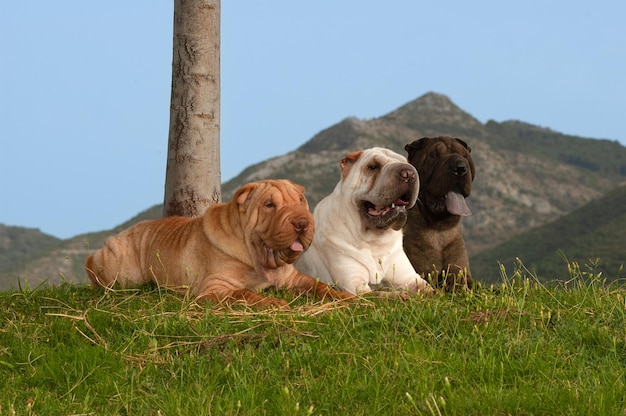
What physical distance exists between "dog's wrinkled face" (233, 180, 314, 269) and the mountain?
231ft

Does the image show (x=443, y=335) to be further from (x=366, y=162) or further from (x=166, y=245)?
(x=166, y=245)

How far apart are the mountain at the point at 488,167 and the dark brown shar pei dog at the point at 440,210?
6920 cm

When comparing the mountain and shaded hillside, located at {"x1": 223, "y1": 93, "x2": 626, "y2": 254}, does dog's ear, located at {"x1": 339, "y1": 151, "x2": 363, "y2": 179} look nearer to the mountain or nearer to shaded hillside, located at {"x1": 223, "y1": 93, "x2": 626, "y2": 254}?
the mountain

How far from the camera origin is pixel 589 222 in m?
75.4

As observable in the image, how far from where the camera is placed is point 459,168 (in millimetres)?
8469

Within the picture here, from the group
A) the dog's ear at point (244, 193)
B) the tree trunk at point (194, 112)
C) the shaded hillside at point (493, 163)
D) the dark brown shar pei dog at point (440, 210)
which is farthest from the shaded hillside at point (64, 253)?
the dog's ear at point (244, 193)

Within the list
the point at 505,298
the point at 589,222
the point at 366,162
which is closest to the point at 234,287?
the point at 366,162

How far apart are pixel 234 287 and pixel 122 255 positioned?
1823 millimetres

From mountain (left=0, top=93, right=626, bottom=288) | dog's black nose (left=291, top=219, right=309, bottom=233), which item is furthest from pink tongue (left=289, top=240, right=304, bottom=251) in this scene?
mountain (left=0, top=93, right=626, bottom=288)

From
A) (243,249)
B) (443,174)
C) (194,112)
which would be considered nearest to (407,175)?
(443,174)

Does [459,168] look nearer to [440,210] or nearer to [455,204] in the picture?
[455,204]

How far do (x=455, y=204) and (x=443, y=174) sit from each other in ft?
1.24

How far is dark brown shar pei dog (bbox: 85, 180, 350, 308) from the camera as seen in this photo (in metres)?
7.73

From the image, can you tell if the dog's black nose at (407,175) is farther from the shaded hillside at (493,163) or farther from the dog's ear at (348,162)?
the shaded hillside at (493,163)
